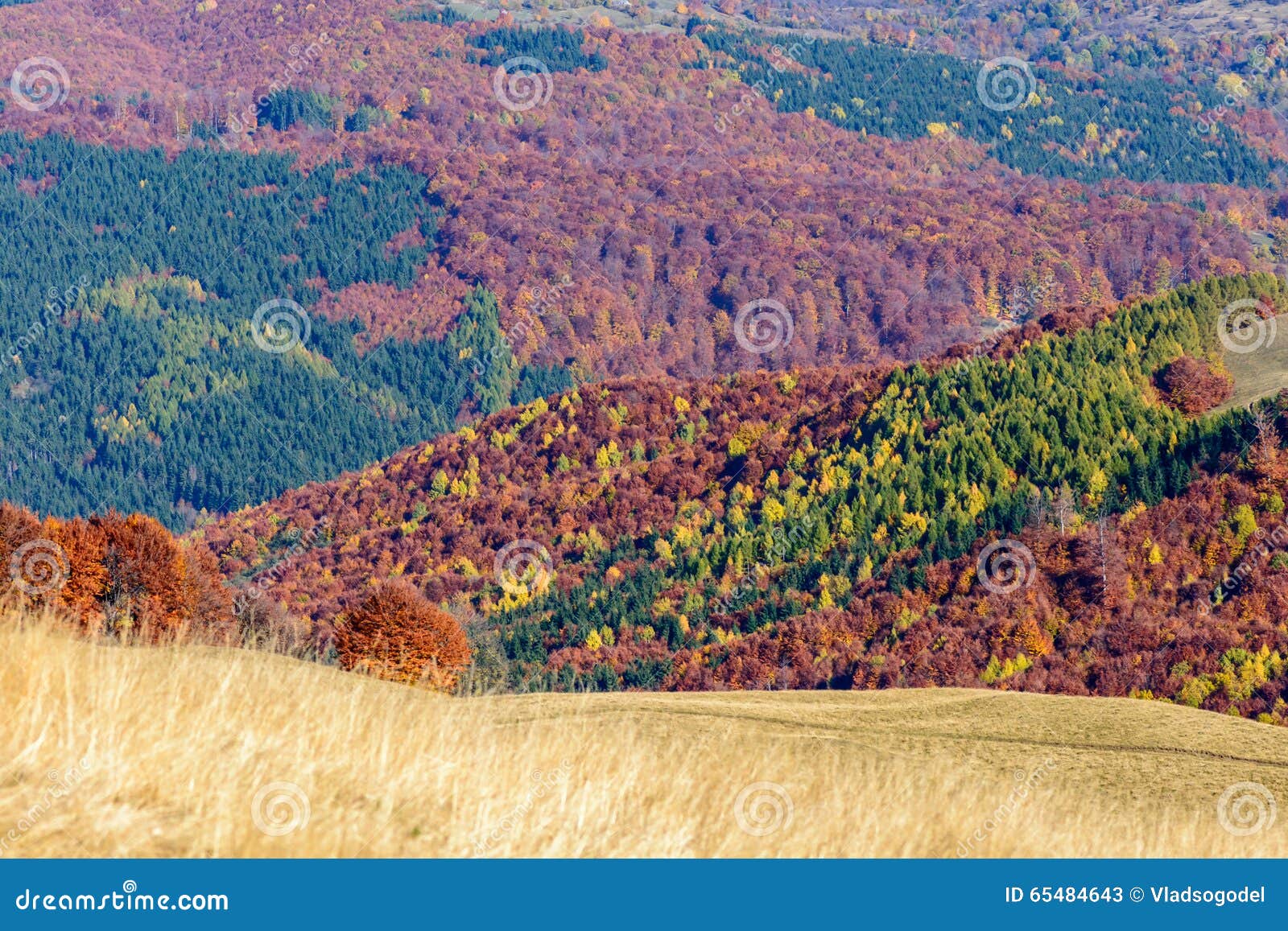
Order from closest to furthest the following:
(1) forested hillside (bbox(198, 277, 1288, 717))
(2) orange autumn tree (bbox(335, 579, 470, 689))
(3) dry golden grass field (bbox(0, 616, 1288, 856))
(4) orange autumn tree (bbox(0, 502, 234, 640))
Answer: (3) dry golden grass field (bbox(0, 616, 1288, 856)), (4) orange autumn tree (bbox(0, 502, 234, 640)), (2) orange autumn tree (bbox(335, 579, 470, 689)), (1) forested hillside (bbox(198, 277, 1288, 717))

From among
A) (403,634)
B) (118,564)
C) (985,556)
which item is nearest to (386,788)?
(403,634)

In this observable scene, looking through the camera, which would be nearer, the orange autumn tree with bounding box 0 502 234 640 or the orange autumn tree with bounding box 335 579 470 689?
the orange autumn tree with bounding box 0 502 234 640

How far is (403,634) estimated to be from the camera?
7375cm

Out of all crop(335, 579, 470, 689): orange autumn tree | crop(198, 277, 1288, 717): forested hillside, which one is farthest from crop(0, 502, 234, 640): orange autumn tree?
crop(198, 277, 1288, 717): forested hillside

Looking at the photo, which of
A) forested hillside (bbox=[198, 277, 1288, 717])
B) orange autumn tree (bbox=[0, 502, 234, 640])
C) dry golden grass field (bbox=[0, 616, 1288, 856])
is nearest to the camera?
dry golden grass field (bbox=[0, 616, 1288, 856])

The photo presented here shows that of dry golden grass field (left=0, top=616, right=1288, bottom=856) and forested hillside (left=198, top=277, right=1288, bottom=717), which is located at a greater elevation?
dry golden grass field (left=0, top=616, right=1288, bottom=856)

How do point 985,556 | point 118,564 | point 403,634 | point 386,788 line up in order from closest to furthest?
point 386,788 → point 403,634 → point 118,564 → point 985,556

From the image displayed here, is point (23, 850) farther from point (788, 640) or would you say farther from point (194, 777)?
point (788, 640)

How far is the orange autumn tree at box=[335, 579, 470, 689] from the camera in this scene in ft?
229

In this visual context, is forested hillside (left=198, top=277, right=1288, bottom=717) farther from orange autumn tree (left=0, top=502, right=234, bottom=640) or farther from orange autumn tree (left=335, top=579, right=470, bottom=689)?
orange autumn tree (left=0, top=502, right=234, bottom=640)

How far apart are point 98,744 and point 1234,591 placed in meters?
111

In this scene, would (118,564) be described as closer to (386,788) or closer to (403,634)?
(403,634)

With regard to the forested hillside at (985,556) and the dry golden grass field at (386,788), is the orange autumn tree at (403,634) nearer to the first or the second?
the forested hillside at (985,556)

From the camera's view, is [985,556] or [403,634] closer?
[403,634]
